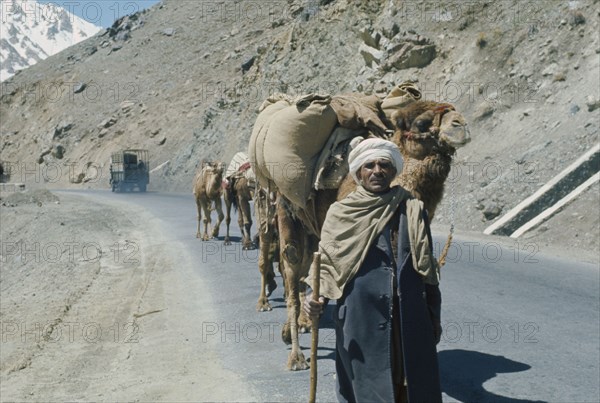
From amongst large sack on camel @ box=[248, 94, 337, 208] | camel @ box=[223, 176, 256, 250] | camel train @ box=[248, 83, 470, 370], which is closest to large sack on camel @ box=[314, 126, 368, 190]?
camel train @ box=[248, 83, 470, 370]

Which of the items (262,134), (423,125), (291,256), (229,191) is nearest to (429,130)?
(423,125)

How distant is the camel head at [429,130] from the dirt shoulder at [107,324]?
96.7 inches

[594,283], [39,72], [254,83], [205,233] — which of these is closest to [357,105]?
[594,283]

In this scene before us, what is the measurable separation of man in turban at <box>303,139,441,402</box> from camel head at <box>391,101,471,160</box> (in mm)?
1278

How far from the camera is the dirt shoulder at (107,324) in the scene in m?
7.24

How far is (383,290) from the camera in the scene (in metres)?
4.29

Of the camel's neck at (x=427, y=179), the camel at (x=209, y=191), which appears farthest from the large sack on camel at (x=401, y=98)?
the camel at (x=209, y=191)

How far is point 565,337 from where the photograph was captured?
798 centimetres

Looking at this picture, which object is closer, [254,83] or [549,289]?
[549,289]

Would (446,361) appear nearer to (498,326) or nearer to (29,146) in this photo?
(498,326)

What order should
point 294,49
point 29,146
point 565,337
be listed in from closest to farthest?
point 565,337 → point 294,49 → point 29,146

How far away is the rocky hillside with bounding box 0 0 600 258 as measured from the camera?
21.3m

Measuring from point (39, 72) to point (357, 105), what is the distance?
3718 inches

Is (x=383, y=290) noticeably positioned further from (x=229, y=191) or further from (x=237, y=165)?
(x=229, y=191)
